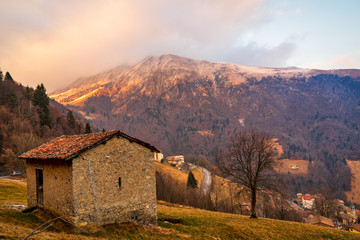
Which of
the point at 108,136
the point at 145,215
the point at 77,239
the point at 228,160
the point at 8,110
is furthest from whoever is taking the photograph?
the point at 8,110

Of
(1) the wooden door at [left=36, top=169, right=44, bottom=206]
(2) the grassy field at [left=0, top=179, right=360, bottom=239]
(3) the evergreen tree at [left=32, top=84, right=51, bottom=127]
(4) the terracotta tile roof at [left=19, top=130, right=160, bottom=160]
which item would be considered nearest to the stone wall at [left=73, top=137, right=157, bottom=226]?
(4) the terracotta tile roof at [left=19, top=130, right=160, bottom=160]

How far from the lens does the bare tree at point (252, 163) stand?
29.5m

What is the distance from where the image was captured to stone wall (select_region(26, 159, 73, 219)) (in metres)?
17.5

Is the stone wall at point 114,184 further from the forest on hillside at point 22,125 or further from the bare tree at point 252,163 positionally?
the forest on hillside at point 22,125

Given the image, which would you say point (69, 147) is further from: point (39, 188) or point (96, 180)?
point (39, 188)

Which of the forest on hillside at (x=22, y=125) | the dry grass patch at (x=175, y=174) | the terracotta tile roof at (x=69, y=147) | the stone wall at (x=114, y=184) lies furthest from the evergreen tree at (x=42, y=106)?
the stone wall at (x=114, y=184)

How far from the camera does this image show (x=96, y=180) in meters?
18.1

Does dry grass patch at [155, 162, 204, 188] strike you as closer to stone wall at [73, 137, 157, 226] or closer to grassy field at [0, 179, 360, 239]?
grassy field at [0, 179, 360, 239]

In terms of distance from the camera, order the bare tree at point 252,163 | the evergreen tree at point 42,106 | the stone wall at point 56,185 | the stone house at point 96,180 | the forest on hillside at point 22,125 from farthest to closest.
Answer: the evergreen tree at point 42,106
the forest on hillside at point 22,125
the bare tree at point 252,163
the stone wall at point 56,185
the stone house at point 96,180

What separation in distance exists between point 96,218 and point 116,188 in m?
2.47

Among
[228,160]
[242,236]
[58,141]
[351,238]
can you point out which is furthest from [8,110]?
[351,238]

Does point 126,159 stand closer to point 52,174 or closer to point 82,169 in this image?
point 82,169

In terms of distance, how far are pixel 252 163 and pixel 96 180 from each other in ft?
66.6

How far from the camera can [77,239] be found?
1431 cm
